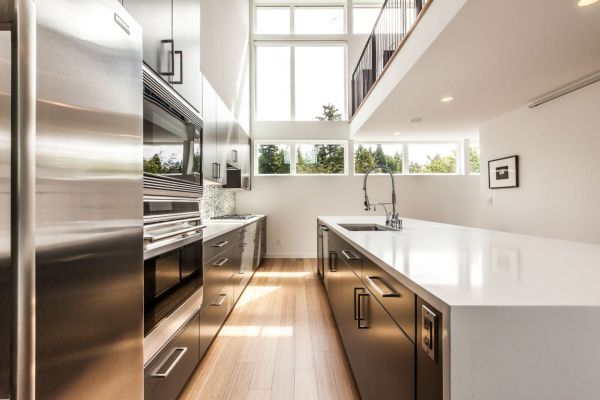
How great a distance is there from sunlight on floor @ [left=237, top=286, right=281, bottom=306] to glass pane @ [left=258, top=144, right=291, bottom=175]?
8.99 feet

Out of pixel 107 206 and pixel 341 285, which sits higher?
pixel 107 206

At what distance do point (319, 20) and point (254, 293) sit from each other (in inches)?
215

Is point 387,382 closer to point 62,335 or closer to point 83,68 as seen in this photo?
point 62,335

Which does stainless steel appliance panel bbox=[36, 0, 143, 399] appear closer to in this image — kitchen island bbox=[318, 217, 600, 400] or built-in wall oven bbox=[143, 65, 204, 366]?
built-in wall oven bbox=[143, 65, 204, 366]

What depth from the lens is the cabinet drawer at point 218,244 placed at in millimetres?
1908

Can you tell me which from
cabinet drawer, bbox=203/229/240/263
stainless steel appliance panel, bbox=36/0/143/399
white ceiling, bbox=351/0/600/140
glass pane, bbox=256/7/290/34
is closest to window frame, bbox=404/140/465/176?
white ceiling, bbox=351/0/600/140

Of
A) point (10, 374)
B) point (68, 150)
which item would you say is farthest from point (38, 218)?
point (10, 374)

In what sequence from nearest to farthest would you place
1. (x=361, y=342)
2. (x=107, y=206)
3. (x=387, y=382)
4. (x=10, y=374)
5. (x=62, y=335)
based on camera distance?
(x=10, y=374)
(x=62, y=335)
(x=107, y=206)
(x=387, y=382)
(x=361, y=342)

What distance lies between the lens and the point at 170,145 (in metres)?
1.38

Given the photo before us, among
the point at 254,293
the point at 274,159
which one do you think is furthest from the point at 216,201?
the point at 274,159

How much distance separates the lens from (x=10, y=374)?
50 cm

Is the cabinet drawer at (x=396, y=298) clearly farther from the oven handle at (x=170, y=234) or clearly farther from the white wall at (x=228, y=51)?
the white wall at (x=228, y=51)

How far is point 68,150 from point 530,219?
15.6 feet

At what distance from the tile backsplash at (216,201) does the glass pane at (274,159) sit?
84 centimetres
